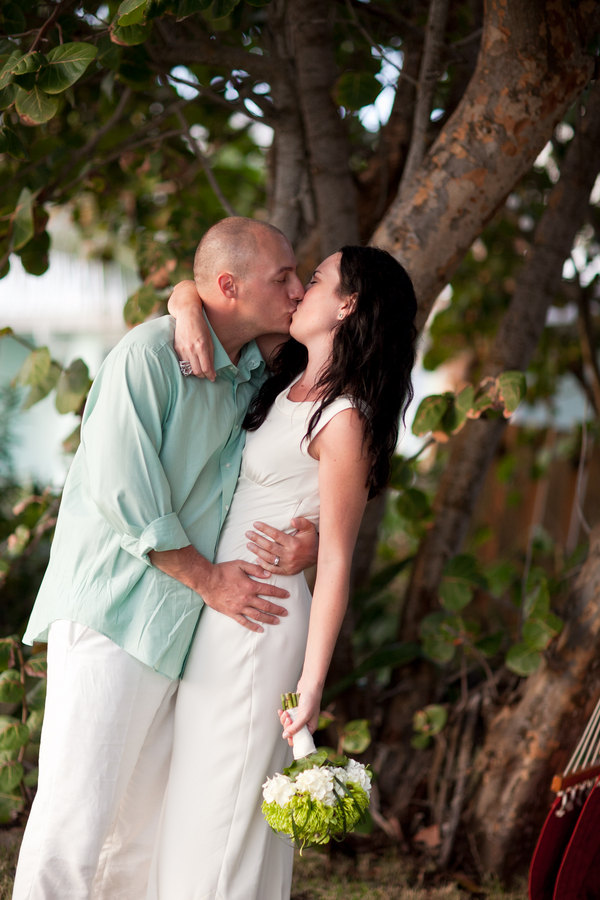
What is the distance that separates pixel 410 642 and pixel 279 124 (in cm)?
214

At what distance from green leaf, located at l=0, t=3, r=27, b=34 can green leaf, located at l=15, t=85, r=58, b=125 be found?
1.40ft

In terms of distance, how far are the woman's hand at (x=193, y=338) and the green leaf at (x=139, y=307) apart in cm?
69

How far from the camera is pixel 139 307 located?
2453 millimetres

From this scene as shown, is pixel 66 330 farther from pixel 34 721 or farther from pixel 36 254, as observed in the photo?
pixel 34 721

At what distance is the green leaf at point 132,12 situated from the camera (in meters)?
1.68

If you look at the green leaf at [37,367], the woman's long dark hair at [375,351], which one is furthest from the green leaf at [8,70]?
the woman's long dark hair at [375,351]

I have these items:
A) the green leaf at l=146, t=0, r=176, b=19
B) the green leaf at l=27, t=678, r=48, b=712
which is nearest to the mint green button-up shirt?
the green leaf at l=27, t=678, r=48, b=712

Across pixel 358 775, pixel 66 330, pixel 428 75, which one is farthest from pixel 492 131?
pixel 66 330

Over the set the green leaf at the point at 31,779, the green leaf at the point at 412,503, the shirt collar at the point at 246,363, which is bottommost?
the green leaf at the point at 31,779

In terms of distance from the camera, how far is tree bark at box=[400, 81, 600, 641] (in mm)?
2941

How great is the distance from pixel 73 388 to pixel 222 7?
3.84 feet

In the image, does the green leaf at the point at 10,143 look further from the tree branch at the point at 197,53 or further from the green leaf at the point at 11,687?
the green leaf at the point at 11,687

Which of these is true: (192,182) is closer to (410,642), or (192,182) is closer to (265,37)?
(265,37)

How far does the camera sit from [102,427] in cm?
160
